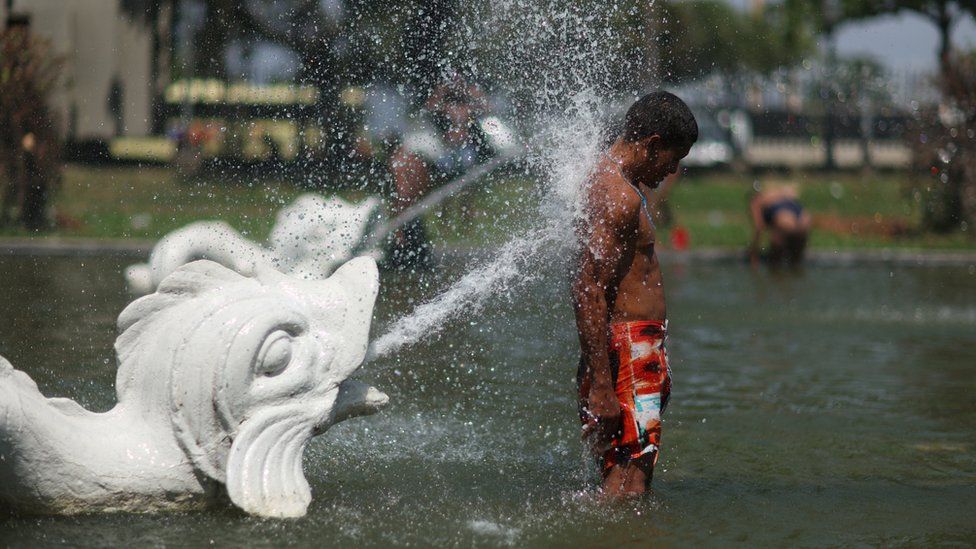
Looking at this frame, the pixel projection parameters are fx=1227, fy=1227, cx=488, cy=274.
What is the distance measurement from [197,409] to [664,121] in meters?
1.82

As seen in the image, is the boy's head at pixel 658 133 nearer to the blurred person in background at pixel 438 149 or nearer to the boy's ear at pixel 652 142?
the boy's ear at pixel 652 142

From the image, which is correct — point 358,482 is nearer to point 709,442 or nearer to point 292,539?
point 292,539

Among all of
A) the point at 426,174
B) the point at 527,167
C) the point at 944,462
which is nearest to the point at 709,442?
the point at 944,462

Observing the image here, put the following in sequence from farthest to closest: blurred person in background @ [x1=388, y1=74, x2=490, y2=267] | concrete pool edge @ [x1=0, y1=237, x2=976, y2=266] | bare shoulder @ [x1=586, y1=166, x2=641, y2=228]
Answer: concrete pool edge @ [x1=0, y1=237, x2=976, y2=266], blurred person in background @ [x1=388, y1=74, x2=490, y2=267], bare shoulder @ [x1=586, y1=166, x2=641, y2=228]

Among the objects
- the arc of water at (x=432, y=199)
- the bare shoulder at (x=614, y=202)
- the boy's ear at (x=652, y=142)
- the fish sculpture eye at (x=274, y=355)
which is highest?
the boy's ear at (x=652, y=142)

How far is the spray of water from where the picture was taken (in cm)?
469

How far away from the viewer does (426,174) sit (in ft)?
30.9

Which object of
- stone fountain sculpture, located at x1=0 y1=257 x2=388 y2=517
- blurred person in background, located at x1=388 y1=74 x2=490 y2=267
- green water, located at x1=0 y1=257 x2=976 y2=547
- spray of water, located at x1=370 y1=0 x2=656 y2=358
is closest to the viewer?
stone fountain sculpture, located at x1=0 y1=257 x2=388 y2=517

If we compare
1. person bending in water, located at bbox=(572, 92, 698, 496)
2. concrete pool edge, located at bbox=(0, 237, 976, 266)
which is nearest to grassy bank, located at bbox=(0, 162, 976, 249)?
concrete pool edge, located at bbox=(0, 237, 976, 266)

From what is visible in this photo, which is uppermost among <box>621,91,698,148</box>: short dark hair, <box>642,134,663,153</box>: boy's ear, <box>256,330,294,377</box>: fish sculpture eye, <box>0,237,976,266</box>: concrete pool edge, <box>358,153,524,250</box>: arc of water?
<box>621,91,698,148</box>: short dark hair

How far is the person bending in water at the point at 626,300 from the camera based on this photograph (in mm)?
4070

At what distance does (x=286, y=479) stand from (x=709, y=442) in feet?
7.38

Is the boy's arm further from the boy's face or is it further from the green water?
the green water

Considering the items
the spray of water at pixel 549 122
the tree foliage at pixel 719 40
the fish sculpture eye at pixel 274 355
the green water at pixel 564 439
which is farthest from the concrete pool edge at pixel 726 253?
Result: the fish sculpture eye at pixel 274 355
